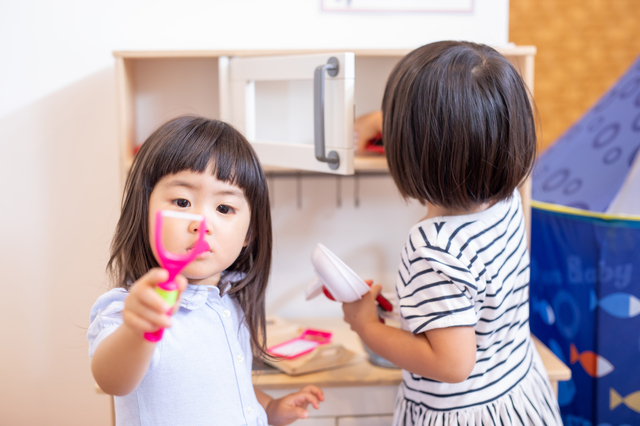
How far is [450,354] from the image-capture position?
0.84 metres

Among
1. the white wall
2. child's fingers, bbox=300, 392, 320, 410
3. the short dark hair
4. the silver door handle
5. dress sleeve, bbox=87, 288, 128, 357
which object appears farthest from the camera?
the white wall

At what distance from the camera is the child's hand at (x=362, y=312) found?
3.36 ft

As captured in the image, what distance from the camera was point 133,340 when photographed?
1.88ft

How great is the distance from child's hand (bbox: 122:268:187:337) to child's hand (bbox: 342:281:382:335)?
0.56 meters

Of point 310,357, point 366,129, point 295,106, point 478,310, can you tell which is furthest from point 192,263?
point 295,106

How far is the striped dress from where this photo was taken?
0.85 m

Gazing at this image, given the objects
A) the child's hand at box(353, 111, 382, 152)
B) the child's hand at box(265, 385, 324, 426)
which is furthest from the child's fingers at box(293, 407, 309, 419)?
the child's hand at box(353, 111, 382, 152)

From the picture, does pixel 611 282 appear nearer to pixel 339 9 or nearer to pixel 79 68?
pixel 339 9

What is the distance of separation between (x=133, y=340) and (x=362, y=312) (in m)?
0.54

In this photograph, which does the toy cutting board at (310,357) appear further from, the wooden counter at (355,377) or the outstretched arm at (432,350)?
the outstretched arm at (432,350)

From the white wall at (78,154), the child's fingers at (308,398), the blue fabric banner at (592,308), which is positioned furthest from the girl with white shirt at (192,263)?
the blue fabric banner at (592,308)

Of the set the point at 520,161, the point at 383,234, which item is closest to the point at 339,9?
the point at 383,234

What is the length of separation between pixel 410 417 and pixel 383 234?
2.22 feet

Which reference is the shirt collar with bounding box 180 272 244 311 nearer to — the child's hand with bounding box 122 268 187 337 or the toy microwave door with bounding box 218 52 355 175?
the child's hand with bounding box 122 268 187 337
